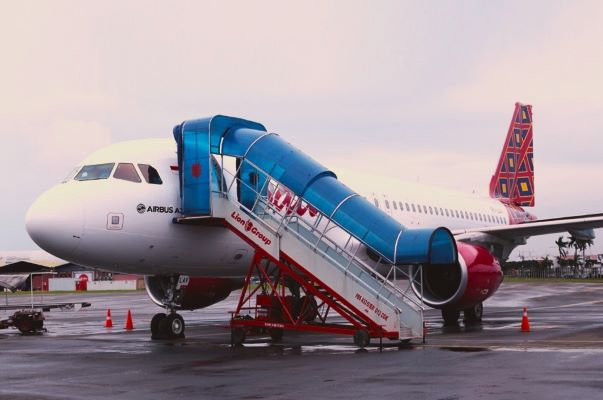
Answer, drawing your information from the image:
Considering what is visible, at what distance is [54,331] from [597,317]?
15166mm

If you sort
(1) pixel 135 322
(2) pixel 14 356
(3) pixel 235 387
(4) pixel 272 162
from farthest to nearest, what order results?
(1) pixel 135 322, (4) pixel 272 162, (2) pixel 14 356, (3) pixel 235 387

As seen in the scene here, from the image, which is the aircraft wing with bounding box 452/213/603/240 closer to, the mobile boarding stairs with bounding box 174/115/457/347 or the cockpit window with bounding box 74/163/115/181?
the mobile boarding stairs with bounding box 174/115/457/347

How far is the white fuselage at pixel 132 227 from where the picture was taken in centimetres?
1527

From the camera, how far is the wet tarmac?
31.0 ft

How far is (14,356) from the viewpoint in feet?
49.1

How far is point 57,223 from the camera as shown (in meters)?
15.1

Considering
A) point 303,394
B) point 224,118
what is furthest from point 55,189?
point 303,394

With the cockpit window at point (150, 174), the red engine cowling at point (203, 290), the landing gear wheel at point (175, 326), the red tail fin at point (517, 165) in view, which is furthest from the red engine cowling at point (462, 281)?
the red tail fin at point (517, 165)

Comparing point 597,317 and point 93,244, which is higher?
point 93,244

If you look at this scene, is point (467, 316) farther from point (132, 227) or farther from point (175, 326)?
point (132, 227)

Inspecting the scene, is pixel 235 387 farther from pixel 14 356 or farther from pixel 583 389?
pixel 14 356

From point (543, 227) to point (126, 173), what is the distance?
13120 millimetres

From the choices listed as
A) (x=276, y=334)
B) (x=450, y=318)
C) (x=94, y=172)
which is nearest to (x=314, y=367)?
(x=276, y=334)

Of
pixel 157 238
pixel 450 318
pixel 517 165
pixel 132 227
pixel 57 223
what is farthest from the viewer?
pixel 517 165
